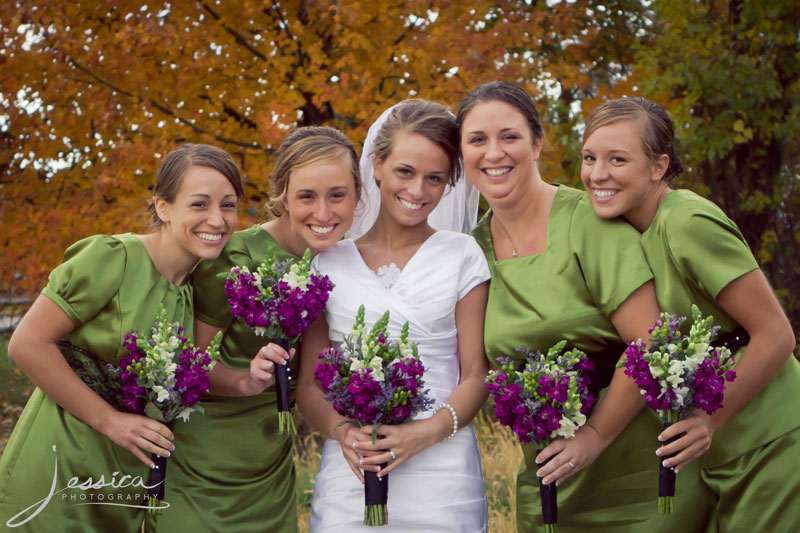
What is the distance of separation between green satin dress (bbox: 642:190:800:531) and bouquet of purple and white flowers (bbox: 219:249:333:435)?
1403 mm

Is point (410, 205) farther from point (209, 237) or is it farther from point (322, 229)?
point (209, 237)

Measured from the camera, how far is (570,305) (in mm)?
3750

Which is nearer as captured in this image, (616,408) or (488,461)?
(616,408)

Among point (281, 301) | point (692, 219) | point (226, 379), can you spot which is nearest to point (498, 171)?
point (692, 219)

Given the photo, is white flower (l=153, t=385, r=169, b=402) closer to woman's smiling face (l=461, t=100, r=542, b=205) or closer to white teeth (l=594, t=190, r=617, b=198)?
woman's smiling face (l=461, t=100, r=542, b=205)

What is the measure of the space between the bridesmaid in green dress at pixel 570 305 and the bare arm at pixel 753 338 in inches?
11.9

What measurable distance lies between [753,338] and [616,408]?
61 cm

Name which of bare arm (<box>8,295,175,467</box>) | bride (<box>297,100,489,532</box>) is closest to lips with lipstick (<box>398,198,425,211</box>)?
bride (<box>297,100,489,532</box>)

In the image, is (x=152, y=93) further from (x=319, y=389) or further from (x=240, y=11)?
(x=319, y=389)

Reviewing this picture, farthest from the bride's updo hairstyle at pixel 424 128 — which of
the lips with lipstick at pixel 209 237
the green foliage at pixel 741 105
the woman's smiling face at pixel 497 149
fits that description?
the green foliage at pixel 741 105

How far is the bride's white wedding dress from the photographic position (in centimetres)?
381

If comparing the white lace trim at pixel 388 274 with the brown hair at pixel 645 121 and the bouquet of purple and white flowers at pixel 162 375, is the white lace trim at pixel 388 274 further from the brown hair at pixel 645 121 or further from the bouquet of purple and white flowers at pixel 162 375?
the brown hair at pixel 645 121

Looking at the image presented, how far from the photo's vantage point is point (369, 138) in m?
Answer: 4.45

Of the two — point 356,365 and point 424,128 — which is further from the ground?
point 424,128
